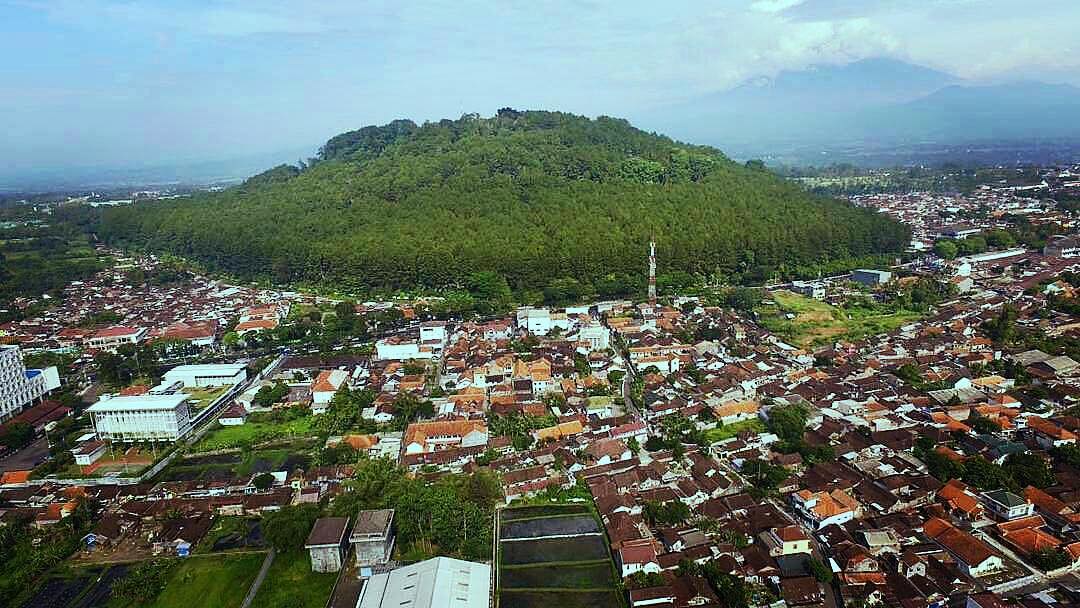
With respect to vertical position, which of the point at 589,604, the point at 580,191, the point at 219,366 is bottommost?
the point at 589,604

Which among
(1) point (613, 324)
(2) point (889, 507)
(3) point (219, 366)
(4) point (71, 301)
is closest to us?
(2) point (889, 507)

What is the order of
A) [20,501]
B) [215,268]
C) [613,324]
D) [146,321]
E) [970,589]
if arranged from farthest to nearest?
[215,268], [146,321], [613,324], [20,501], [970,589]

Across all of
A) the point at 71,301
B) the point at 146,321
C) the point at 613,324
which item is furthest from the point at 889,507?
the point at 71,301

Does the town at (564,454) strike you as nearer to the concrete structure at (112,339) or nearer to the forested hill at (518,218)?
the concrete structure at (112,339)

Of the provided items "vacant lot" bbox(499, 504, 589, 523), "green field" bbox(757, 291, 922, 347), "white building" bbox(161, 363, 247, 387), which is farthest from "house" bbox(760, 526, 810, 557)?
"white building" bbox(161, 363, 247, 387)

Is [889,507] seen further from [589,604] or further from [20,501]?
[20,501]
